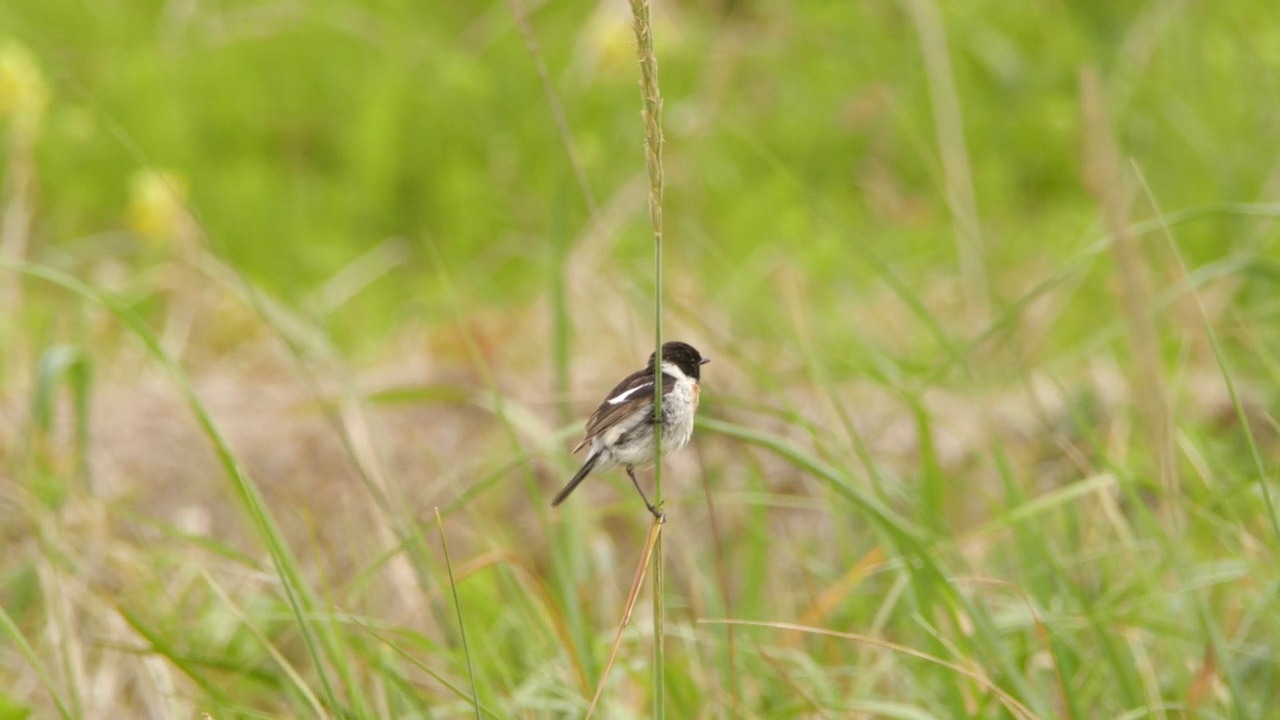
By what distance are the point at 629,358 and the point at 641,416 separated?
335 centimetres

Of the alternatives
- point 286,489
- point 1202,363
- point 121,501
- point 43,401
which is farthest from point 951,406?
point 43,401

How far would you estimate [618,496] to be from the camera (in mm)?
5324

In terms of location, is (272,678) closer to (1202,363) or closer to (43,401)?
(43,401)

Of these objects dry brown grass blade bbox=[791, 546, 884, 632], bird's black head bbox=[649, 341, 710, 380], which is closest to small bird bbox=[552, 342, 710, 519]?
bird's black head bbox=[649, 341, 710, 380]

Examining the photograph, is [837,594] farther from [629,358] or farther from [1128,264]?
[629,358]

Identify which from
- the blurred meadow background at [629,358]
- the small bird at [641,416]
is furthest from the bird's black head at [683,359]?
the blurred meadow background at [629,358]

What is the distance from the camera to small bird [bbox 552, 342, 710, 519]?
74.0 inches

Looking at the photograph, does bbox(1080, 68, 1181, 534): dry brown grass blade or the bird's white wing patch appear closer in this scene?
the bird's white wing patch

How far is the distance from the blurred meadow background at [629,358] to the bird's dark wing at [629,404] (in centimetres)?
32

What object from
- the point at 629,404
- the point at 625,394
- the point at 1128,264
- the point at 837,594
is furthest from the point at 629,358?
the point at 625,394

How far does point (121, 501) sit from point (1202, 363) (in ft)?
13.5

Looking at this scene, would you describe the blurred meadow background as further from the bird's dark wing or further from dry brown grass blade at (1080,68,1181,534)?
the bird's dark wing

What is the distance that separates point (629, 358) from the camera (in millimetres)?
5348

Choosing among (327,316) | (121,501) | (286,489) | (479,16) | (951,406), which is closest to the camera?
(121,501)
